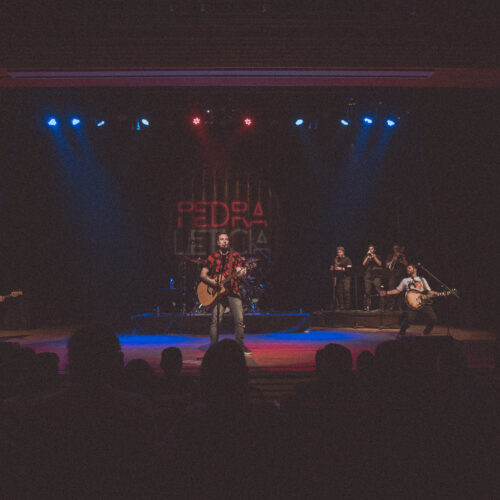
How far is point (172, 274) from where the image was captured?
520 inches

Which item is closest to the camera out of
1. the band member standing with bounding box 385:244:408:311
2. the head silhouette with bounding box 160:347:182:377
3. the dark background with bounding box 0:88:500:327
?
the head silhouette with bounding box 160:347:182:377

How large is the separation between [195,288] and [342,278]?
14.0ft

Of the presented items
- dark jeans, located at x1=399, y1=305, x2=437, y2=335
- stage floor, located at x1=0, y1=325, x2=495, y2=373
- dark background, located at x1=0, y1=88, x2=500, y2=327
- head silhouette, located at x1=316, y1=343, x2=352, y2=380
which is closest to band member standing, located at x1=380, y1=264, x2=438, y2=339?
dark jeans, located at x1=399, y1=305, x2=437, y2=335

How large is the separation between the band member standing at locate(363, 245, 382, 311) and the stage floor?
1.48 meters

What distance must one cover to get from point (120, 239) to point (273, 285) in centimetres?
466

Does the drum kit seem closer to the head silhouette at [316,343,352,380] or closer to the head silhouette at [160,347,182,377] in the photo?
the head silhouette at [160,347,182,377]

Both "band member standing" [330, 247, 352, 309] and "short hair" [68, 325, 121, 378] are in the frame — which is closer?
"short hair" [68, 325, 121, 378]

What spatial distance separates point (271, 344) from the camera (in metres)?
8.77

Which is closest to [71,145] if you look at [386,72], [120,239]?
[120,239]

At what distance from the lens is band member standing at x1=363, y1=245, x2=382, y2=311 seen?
1253cm

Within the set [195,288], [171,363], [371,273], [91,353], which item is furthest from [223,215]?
[91,353]

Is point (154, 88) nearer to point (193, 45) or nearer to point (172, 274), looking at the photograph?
point (193, 45)

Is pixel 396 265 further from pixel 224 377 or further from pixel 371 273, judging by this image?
pixel 224 377

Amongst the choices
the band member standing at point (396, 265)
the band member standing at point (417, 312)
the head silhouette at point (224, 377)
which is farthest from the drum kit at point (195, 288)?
the head silhouette at point (224, 377)
